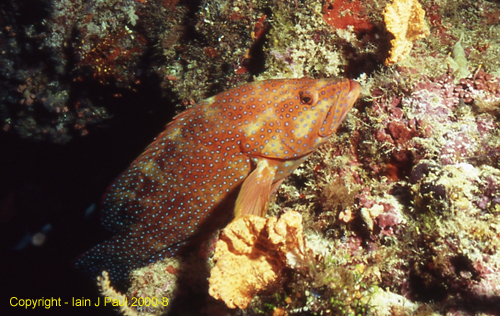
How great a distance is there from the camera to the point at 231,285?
2990 mm

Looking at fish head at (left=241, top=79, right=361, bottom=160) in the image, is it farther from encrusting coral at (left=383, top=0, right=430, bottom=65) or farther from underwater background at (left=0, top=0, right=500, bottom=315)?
encrusting coral at (left=383, top=0, right=430, bottom=65)

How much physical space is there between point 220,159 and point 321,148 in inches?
56.4

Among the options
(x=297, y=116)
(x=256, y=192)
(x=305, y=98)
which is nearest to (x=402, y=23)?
(x=305, y=98)

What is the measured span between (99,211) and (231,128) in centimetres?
237

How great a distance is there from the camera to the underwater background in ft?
8.59

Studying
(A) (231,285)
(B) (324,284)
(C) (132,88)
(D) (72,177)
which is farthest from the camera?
(D) (72,177)

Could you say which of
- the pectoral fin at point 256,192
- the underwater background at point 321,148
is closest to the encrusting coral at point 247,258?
the underwater background at point 321,148

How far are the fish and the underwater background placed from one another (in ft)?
1.67

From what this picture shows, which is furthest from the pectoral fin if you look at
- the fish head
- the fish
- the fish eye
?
the fish eye

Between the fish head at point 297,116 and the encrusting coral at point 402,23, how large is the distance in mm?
942

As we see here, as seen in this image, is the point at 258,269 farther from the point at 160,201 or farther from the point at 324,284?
the point at 160,201

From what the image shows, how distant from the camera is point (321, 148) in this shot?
3941 millimetres

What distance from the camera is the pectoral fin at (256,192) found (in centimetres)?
323

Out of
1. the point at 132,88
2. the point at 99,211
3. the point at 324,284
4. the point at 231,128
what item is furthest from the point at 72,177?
the point at 324,284
